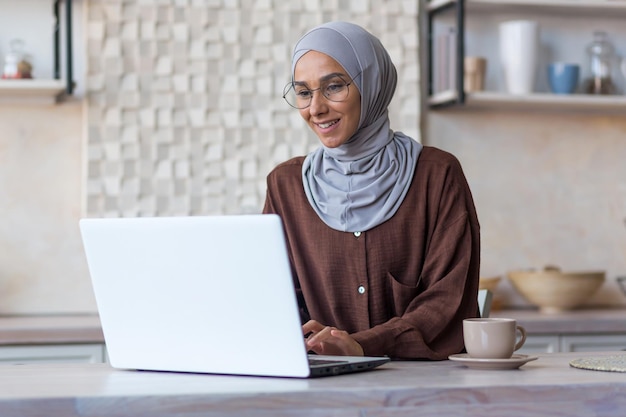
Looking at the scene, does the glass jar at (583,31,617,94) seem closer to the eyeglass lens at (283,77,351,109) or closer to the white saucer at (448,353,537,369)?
the eyeglass lens at (283,77,351,109)

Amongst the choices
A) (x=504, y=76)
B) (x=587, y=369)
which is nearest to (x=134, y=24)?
(x=504, y=76)

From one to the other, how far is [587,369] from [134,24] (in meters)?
2.25

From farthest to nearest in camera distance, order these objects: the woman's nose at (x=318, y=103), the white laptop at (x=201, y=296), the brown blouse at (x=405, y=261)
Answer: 1. the woman's nose at (x=318, y=103)
2. the brown blouse at (x=405, y=261)
3. the white laptop at (x=201, y=296)

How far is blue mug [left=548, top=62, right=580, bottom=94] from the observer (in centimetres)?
345

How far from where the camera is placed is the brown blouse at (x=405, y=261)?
69.0 inches

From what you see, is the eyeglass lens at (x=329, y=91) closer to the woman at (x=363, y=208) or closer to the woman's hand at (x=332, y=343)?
the woman at (x=363, y=208)

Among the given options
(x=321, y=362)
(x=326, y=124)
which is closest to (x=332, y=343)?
(x=321, y=362)

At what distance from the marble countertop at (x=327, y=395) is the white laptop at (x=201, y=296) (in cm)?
4

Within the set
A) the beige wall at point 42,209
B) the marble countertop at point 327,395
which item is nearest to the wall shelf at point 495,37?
the beige wall at point 42,209

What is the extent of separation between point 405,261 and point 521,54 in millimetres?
1740

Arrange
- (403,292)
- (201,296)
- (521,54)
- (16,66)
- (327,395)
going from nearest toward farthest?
(327,395), (201,296), (403,292), (16,66), (521,54)

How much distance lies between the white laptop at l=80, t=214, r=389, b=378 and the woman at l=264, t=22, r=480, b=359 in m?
0.42

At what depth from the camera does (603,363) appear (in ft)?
4.77

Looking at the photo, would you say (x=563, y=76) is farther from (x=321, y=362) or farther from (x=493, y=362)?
(x=321, y=362)
